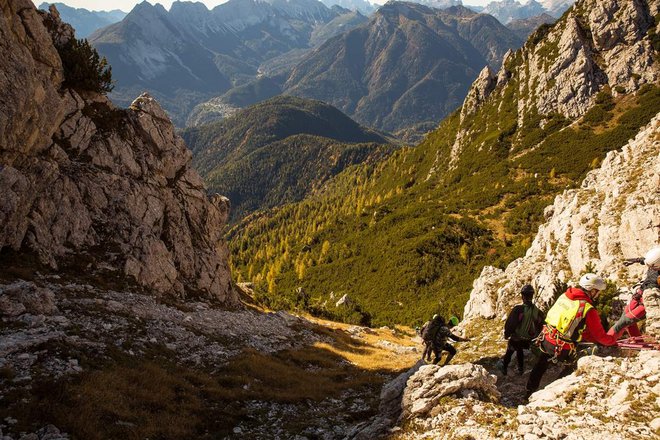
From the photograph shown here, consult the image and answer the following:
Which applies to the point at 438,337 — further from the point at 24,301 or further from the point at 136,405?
the point at 24,301

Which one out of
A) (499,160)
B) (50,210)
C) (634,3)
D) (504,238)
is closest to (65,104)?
(50,210)

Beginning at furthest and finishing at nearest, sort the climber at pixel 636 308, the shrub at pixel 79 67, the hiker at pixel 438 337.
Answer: the shrub at pixel 79 67
the hiker at pixel 438 337
the climber at pixel 636 308

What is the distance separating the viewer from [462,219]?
3853 inches

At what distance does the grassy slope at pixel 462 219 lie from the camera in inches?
3226

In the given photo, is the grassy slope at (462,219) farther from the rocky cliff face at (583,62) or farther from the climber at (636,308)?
the climber at (636,308)

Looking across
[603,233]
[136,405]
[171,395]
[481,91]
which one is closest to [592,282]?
[603,233]

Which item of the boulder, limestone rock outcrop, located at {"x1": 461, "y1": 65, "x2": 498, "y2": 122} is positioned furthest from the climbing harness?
limestone rock outcrop, located at {"x1": 461, "y1": 65, "x2": 498, "y2": 122}

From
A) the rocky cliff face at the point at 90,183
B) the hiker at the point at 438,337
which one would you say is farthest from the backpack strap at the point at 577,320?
the rocky cliff face at the point at 90,183

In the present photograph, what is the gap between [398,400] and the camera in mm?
12867

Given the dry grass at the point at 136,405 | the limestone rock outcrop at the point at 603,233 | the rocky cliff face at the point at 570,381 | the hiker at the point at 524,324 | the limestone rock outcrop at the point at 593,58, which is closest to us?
the rocky cliff face at the point at 570,381

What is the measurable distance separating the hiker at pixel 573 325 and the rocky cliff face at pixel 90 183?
25.4 meters

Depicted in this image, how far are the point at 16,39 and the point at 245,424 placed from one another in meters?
29.4

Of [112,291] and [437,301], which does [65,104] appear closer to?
[112,291]

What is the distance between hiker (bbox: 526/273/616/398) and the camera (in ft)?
36.2
